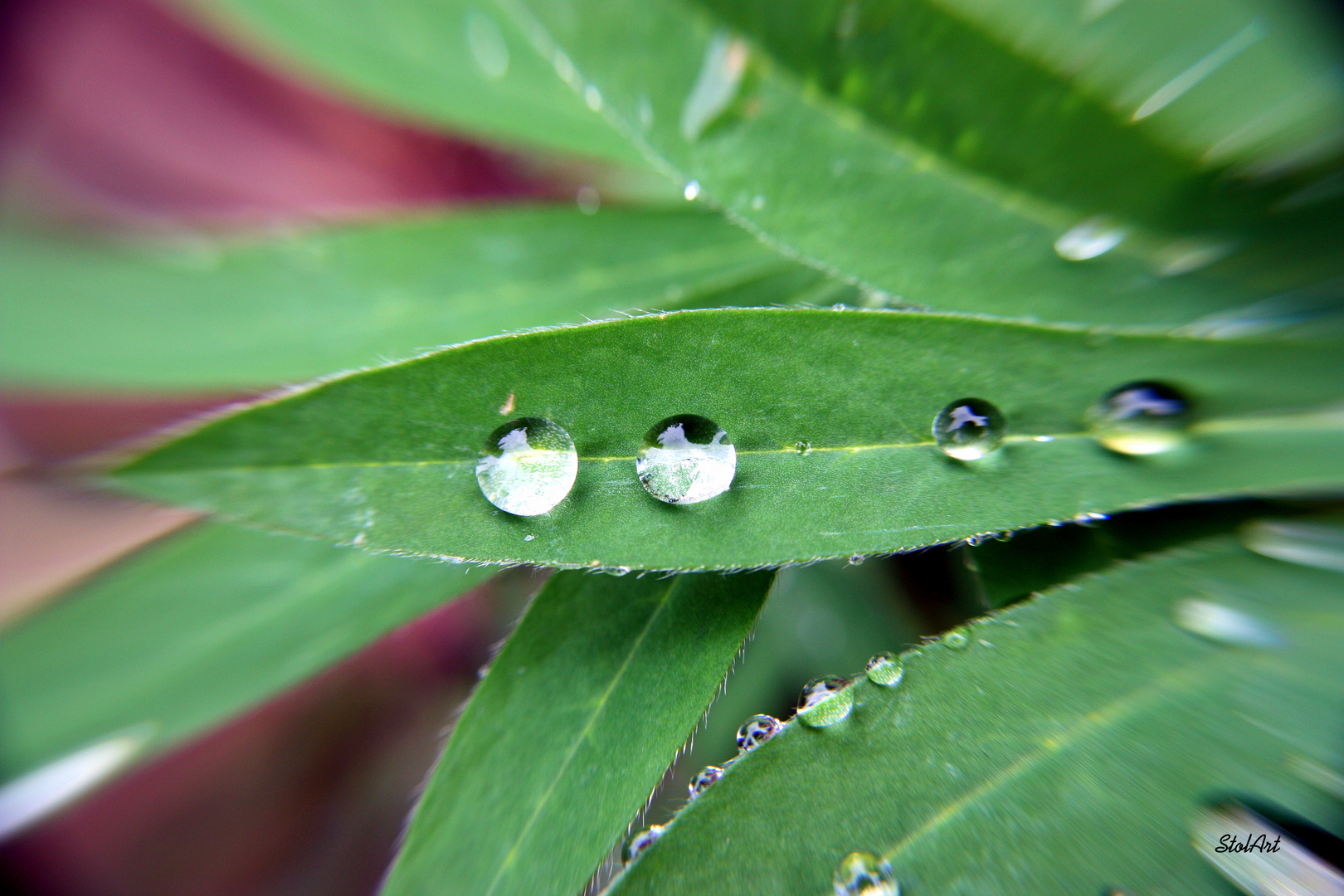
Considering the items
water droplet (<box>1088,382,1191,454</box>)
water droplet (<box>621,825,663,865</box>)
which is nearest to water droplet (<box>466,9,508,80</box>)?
water droplet (<box>1088,382,1191,454</box>)

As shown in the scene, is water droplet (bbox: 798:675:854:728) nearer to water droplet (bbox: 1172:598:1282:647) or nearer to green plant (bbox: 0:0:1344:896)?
green plant (bbox: 0:0:1344:896)

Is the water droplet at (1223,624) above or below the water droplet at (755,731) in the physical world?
above

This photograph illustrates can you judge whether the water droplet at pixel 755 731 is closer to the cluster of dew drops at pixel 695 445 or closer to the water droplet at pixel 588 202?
the cluster of dew drops at pixel 695 445

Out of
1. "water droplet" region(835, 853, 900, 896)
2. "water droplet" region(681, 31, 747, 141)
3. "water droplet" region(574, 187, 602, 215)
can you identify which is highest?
"water droplet" region(574, 187, 602, 215)

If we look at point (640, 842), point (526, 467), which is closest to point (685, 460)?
point (526, 467)

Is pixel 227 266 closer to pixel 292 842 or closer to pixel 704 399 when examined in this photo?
pixel 704 399

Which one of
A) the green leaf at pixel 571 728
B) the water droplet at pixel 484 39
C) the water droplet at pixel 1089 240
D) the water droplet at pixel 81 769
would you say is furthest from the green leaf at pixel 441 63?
the water droplet at pixel 81 769

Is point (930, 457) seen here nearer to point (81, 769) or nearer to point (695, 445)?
point (695, 445)
